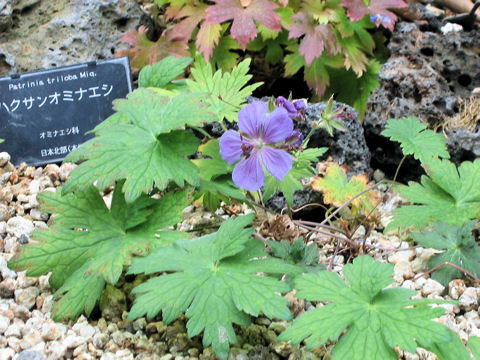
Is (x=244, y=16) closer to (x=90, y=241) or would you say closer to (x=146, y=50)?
(x=146, y=50)

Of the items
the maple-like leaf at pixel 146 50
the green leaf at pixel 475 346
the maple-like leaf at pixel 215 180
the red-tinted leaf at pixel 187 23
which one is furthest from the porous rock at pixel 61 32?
the green leaf at pixel 475 346

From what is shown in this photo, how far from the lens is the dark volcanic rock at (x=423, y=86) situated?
2.63 meters

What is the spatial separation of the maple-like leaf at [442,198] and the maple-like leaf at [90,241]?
755mm

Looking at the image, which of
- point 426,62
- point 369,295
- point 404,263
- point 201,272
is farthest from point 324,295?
point 426,62

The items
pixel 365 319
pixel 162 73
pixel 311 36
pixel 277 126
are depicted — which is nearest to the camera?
pixel 365 319

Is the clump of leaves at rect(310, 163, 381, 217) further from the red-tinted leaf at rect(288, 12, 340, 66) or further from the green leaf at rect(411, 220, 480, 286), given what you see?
the red-tinted leaf at rect(288, 12, 340, 66)

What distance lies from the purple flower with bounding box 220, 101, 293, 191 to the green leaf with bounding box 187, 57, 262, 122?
41 centimetres

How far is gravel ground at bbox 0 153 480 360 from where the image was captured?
1.45 meters

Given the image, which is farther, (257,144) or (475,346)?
(257,144)

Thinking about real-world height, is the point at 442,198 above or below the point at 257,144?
below

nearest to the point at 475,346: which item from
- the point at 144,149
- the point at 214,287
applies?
the point at 214,287

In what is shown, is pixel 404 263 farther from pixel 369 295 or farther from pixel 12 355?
pixel 12 355

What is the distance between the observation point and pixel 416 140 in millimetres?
2088

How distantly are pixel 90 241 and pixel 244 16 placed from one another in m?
1.54
